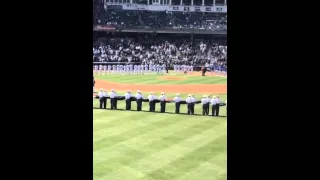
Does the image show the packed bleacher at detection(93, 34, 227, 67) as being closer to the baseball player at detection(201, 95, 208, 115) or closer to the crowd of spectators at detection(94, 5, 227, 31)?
the crowd of spectators at detection(94, 5, 227, 31)

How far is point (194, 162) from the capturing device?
369 inches

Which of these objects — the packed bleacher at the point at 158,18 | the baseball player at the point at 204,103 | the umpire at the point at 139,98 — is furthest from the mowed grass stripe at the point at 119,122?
the packed bleacher at the point at 158,18

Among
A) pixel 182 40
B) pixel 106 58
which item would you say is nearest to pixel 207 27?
pixel 182 40

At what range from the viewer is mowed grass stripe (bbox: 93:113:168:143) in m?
11.6

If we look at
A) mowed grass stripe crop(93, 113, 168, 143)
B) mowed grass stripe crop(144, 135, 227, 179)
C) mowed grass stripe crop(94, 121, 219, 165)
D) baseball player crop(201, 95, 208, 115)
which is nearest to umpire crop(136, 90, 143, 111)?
mowed grass stripe crop(93, 113, 168, 143)

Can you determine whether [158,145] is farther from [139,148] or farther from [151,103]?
[151,103]

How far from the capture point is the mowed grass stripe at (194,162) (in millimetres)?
8539

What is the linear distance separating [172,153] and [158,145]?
0.84 metres

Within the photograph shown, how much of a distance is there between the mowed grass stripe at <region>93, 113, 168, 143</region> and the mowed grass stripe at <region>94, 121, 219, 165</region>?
1.21 feet
